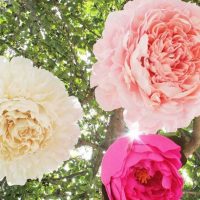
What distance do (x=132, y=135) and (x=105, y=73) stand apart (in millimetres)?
131

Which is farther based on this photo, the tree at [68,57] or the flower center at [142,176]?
the tree at [68,57]

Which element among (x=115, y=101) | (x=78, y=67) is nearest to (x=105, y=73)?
(x=115, y=101)

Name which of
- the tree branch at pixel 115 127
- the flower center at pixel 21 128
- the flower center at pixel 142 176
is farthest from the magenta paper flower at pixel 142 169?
the tree branch at pixel 115 127

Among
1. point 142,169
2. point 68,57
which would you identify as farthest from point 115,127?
point 142,169

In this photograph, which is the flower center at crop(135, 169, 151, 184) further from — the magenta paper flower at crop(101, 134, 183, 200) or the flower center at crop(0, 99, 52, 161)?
the flower center at crop(0, 99, 52, 161)

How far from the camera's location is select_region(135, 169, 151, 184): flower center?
2.66ft

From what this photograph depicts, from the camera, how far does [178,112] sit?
75 centimetres

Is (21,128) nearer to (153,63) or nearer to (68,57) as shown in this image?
(153,63)

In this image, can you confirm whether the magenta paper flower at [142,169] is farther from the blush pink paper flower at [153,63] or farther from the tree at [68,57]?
the tree at [68,57]

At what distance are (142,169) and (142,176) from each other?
0.04 feet

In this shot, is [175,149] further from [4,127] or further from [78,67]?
[78,67]

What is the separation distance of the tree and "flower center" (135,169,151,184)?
1.16 meters

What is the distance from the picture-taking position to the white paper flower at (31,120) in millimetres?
791

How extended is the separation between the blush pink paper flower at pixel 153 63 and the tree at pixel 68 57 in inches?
48.5
